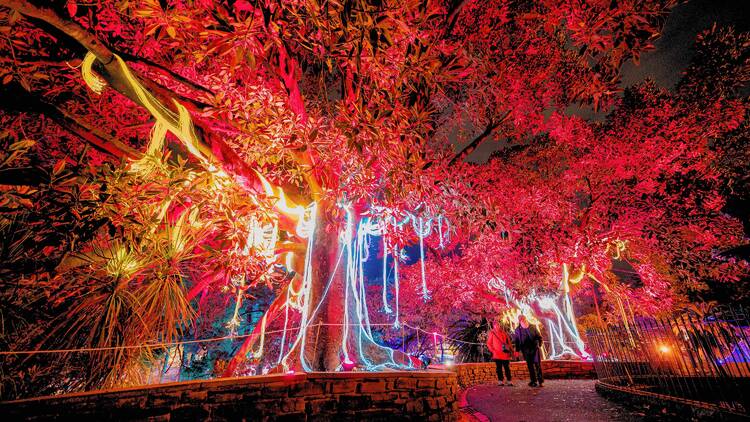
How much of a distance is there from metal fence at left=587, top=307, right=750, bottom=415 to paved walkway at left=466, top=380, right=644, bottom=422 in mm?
608

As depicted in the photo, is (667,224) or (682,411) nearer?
(682,411)

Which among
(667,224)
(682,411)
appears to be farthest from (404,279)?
(682,411)

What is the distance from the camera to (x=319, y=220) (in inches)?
276

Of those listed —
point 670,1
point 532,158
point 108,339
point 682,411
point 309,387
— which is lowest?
point 682,411

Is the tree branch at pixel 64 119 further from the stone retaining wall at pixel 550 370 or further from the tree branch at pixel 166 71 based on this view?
the stone retaining wall at pixel 550 370

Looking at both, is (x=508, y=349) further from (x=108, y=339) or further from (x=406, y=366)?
(x=108, y=339)

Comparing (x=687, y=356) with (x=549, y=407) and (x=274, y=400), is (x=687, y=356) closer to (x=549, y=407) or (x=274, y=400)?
(x=549, y=407)

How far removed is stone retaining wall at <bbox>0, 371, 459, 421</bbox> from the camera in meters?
3.49

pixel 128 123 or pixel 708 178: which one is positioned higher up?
pixel 708 178

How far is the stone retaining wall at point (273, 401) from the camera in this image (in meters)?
3.49

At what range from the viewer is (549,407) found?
5.45 meters

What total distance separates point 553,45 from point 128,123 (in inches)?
461

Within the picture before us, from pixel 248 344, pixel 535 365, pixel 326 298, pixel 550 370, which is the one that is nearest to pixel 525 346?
pixel 535 365

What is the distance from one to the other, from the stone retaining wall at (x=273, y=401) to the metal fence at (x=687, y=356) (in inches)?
138
